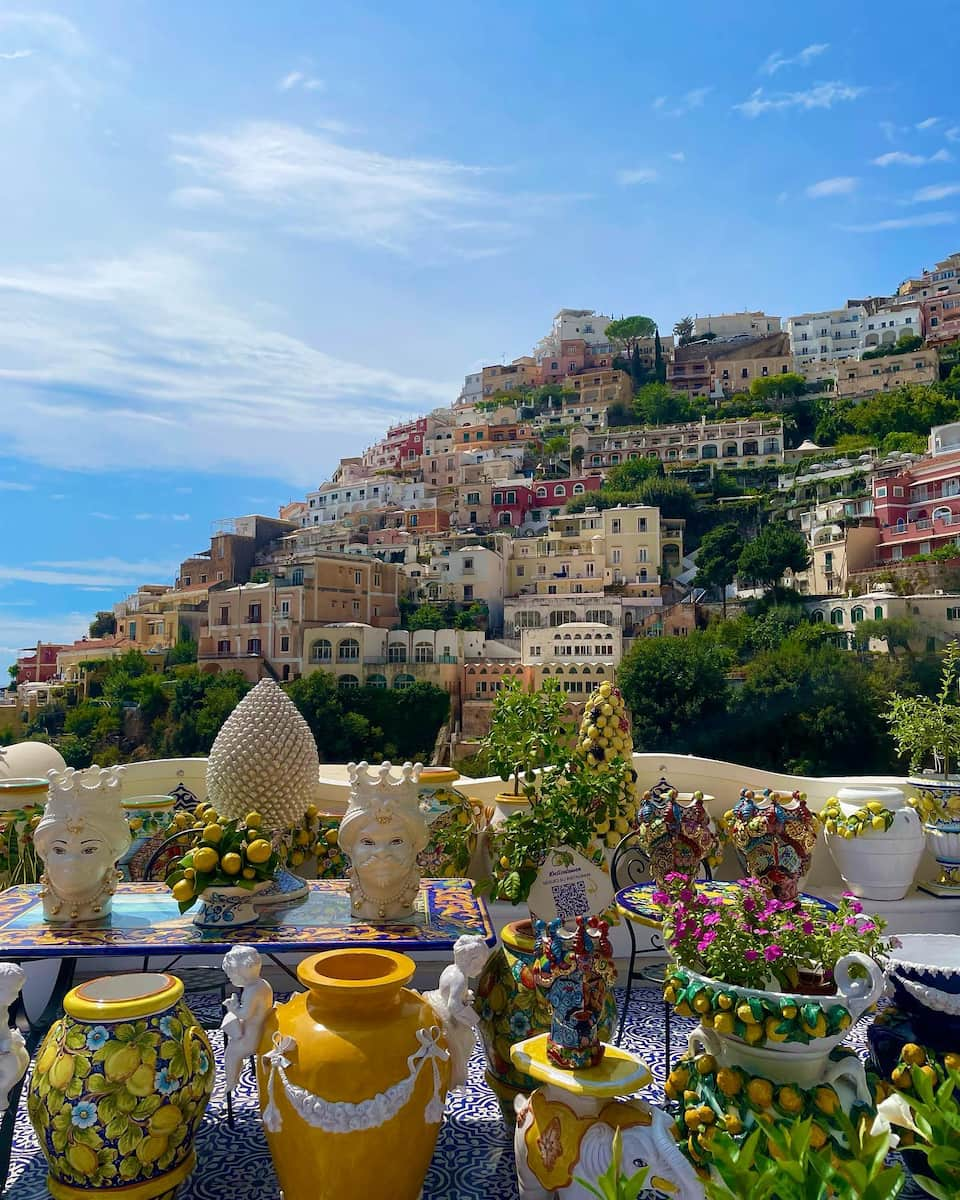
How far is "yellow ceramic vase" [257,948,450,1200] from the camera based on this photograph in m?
1.93

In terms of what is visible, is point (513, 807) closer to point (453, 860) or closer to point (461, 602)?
point (453, 860)

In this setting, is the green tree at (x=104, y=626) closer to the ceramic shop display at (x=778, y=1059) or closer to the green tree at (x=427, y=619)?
the green tree at (x=427, y=619)

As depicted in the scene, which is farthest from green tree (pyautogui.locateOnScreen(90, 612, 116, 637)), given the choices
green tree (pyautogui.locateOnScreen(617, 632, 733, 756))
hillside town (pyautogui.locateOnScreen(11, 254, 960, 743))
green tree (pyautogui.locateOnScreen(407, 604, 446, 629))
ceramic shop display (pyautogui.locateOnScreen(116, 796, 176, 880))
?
ceramic shop display (pyautogui.locateOnScreen(116, 796, 176, 880))

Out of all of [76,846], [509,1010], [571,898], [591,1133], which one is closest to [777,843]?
[571,898]

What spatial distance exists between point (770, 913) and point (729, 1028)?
299 mm

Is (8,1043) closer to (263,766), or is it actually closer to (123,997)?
(123,997)

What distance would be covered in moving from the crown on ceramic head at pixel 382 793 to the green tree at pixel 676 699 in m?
22.8

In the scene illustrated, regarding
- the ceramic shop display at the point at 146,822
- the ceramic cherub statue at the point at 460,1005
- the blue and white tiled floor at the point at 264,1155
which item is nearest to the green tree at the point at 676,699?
the ceramic shop display at the point at 146,822

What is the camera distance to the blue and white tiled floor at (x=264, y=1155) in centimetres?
231

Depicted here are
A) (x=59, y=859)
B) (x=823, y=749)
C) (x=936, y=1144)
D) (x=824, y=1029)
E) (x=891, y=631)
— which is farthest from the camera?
(x=891, y=631)

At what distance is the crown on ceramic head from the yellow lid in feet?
2.40

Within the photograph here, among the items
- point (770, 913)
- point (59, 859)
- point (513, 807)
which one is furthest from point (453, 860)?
point (770, 913)

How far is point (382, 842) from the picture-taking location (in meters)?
2.68

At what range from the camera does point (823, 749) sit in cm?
2358
